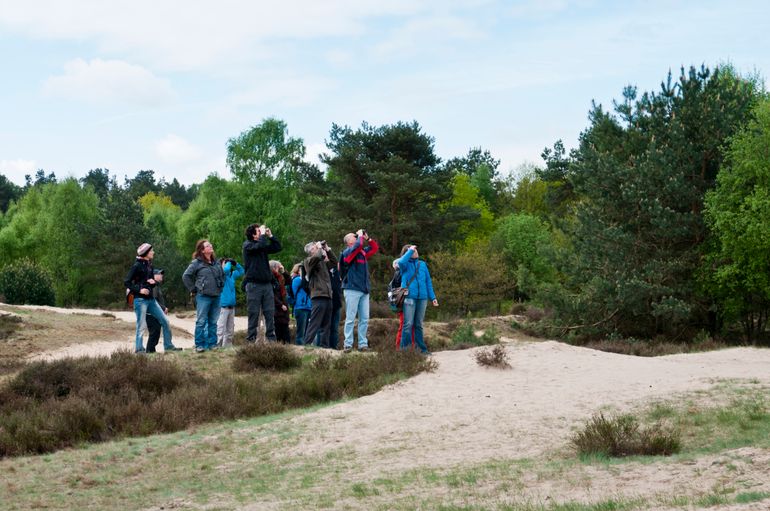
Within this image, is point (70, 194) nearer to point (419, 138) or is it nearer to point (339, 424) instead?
point (419, 138)

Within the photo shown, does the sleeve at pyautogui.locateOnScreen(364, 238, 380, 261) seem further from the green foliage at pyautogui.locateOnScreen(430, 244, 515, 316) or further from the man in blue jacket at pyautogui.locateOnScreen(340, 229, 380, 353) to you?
the green foliage at pyautogui.locateOnScreen(430, 244, 515, 316)

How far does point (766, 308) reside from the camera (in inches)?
1007

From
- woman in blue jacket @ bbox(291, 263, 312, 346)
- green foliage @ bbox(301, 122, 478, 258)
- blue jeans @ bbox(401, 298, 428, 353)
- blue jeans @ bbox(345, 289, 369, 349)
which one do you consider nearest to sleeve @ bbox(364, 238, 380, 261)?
blue jeans @ bbox(345, 289, 369, 349)

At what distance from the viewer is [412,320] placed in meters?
15.5

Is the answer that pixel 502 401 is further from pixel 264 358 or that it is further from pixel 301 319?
pixel 301 319

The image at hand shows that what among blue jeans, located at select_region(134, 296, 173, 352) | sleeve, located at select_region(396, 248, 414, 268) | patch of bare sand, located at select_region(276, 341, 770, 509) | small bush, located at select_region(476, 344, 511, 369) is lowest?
patch of bare sand, located at select_region(276, 341, 770, 509)

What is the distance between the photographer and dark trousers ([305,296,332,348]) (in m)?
16.1

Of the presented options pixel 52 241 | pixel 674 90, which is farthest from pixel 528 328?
pixel 52 241

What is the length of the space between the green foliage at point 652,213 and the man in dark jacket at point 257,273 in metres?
12.9

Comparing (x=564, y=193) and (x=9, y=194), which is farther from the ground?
(x=9, y=194)

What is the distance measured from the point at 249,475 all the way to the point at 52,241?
198ft

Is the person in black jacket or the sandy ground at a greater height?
the person in black jacket

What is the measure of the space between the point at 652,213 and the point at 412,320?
12.2m

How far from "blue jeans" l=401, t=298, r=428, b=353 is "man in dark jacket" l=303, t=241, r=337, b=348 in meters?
1.57
